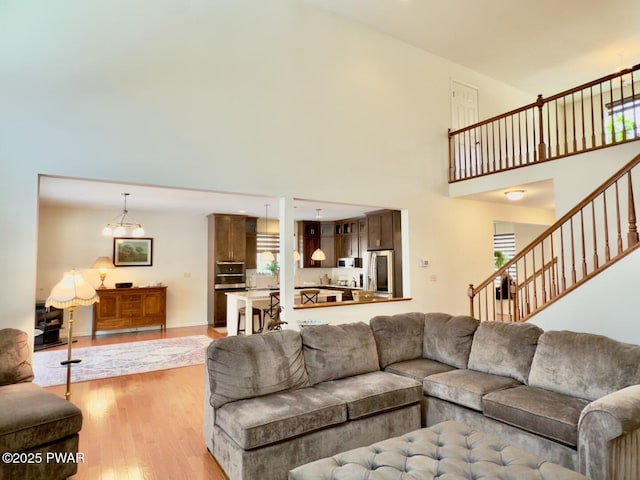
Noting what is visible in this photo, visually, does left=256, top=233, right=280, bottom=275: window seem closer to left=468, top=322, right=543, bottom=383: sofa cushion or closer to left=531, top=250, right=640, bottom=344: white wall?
left=468, top=322, right=543, bottom=383: sofa cushion

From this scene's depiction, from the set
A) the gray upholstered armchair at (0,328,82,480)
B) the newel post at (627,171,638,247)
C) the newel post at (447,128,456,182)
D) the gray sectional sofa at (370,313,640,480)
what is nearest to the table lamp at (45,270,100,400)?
the gray upholstered armchair at (0,328,82,480)

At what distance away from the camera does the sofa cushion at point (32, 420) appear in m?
2.19

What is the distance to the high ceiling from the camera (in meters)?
5.48

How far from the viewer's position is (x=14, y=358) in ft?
9.55

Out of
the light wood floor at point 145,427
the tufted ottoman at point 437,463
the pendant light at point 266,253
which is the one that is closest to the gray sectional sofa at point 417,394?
the light wood floor at point 145,427

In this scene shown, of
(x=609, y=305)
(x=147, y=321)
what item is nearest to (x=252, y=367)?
(x=609, y=305)

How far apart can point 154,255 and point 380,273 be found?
507 cm

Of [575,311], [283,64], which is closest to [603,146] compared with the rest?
[575,311]

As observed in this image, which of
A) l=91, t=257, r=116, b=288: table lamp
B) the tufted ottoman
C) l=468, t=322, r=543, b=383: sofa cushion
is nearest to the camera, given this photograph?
the tufted ottoman

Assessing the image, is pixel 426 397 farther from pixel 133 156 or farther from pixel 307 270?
pixel 307 270

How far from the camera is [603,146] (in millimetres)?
4578

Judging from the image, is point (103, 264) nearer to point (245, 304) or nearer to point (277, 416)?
point (245, 304)

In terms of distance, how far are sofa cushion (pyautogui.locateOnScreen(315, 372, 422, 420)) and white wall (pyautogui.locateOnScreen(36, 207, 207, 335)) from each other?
6.28 meters

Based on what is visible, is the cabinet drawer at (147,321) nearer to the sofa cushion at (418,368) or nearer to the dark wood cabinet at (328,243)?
the dark wood cabinet at (328,243)
